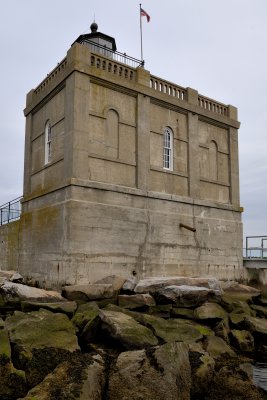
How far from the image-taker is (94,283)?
14.5m

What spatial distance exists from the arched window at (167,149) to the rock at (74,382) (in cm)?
1120

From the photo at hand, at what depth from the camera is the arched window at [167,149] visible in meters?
18.1

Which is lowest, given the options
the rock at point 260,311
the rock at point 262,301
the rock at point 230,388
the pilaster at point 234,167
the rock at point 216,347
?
the rock at point 230,388

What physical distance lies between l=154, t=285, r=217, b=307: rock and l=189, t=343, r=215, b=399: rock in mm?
4509

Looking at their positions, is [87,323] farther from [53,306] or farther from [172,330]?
[172,330]

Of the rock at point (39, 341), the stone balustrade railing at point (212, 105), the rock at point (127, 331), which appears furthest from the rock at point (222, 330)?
the stone balustrade railing at point (212, 105)

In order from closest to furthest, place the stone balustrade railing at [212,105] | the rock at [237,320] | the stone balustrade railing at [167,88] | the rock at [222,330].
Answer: the rock at [222,330]
the rock at [237,320]
the stone balustrade railing at [167,88]
the stone balustrade railing at [212,105]

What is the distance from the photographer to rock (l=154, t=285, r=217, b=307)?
1379 cm

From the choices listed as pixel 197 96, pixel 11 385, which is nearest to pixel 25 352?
pixel 11 385

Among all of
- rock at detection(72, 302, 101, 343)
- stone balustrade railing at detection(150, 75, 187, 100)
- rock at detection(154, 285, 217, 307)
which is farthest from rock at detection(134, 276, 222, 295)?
stone balustrade railing at detection(150, 75, 187, 100)

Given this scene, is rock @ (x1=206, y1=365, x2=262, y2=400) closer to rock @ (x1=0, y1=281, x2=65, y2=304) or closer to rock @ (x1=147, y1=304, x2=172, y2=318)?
rock @ (x1=147, y1=304, x2=172, y2=318)

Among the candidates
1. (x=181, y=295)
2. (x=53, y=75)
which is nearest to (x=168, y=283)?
(x=181, y=295)

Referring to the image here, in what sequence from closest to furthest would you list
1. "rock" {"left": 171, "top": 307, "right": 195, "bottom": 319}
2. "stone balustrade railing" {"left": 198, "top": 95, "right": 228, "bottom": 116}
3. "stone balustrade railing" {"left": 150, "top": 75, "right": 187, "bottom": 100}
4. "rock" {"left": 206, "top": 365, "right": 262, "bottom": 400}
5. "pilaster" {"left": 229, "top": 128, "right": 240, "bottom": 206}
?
"rock" {"left": 206, "top": 365, "right": 262, "bottom": 400} → "rock" {"left": 171, "top": 307, "right": 195, "bottom": 319} → "stone balustrade railing" {"left": 150, "top": 75, "right": 187, "bottom": 100} → "stone balustrade railing" {"left": 198, "top": 95, "right": 228, "bottom": 116} → "pilaster" {"left": 229, "top": 128, "right": 240, "bottom": 206}

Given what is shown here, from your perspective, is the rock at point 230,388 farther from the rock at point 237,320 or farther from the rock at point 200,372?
the rock at point 237,320
